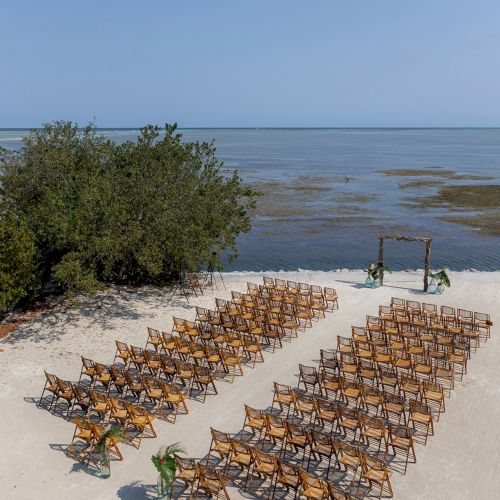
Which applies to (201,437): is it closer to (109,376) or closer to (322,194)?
(109,376)

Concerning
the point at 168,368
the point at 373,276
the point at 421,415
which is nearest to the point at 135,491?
the point at 168,368

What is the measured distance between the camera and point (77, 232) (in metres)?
18.0

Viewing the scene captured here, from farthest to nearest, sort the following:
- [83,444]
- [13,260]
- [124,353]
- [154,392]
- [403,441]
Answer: [13,260], [124,353], [154,392], [83,444], [403,441]

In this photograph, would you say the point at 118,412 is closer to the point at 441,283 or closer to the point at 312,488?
the point at 312,488

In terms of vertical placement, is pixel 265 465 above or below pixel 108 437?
below

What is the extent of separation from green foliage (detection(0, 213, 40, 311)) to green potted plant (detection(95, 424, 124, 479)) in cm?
871

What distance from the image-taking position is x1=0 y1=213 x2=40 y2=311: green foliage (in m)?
17.0

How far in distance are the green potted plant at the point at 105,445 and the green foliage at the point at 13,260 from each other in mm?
8711

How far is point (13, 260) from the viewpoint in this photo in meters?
17.3

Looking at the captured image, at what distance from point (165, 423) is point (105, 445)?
6.95 feet

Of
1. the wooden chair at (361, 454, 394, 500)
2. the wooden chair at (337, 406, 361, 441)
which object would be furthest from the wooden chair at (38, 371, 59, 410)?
the wooden chair at (361, 454, 394, 500)

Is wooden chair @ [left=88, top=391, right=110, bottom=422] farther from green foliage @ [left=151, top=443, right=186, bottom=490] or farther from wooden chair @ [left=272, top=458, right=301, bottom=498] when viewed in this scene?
wooden chair @ [left=272, top=458, right=301, bottom=498]

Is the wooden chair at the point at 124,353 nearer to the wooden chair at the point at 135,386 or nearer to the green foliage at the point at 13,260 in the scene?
the wooden chair at the point at 135,386

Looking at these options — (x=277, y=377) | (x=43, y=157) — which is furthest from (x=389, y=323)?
(x=43, y=157)
